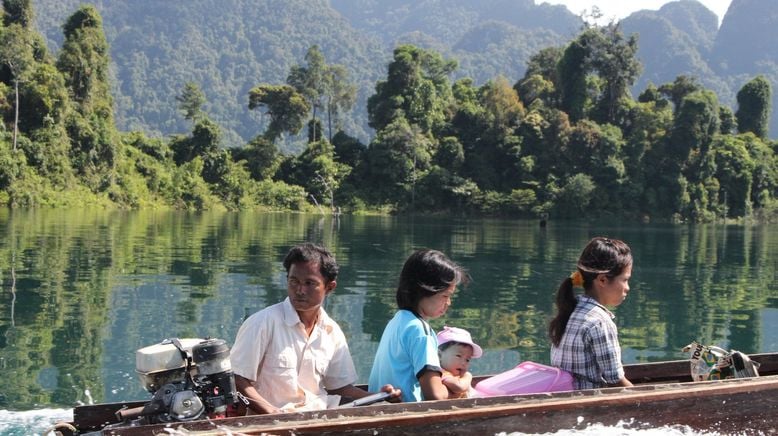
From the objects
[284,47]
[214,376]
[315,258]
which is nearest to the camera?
[214,376]

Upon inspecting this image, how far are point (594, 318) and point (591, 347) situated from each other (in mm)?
148

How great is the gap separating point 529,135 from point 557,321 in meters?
45.4

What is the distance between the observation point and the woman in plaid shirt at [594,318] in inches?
150

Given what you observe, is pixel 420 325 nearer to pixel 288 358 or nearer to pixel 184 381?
pixel 288 358

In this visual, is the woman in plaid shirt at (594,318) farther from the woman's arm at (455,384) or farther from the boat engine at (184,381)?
the boat engine at (184,381)

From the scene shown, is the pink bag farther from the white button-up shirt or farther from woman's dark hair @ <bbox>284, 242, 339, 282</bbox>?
woman's dark hair @ <bbox>284, 242, 339, 282</bbox>

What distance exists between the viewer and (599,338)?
378 cm

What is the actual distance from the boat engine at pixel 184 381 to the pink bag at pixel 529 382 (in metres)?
1.30

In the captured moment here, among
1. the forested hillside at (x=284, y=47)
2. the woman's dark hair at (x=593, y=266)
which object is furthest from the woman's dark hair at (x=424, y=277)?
the forested hillside at (x=284, y=47)

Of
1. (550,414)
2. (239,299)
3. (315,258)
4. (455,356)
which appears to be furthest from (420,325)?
(239,299)

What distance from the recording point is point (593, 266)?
386 cm

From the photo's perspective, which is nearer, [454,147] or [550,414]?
[550,414]

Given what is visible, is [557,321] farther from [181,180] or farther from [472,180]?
[472,180]

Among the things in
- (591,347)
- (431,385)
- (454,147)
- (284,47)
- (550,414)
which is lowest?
(550,414)
